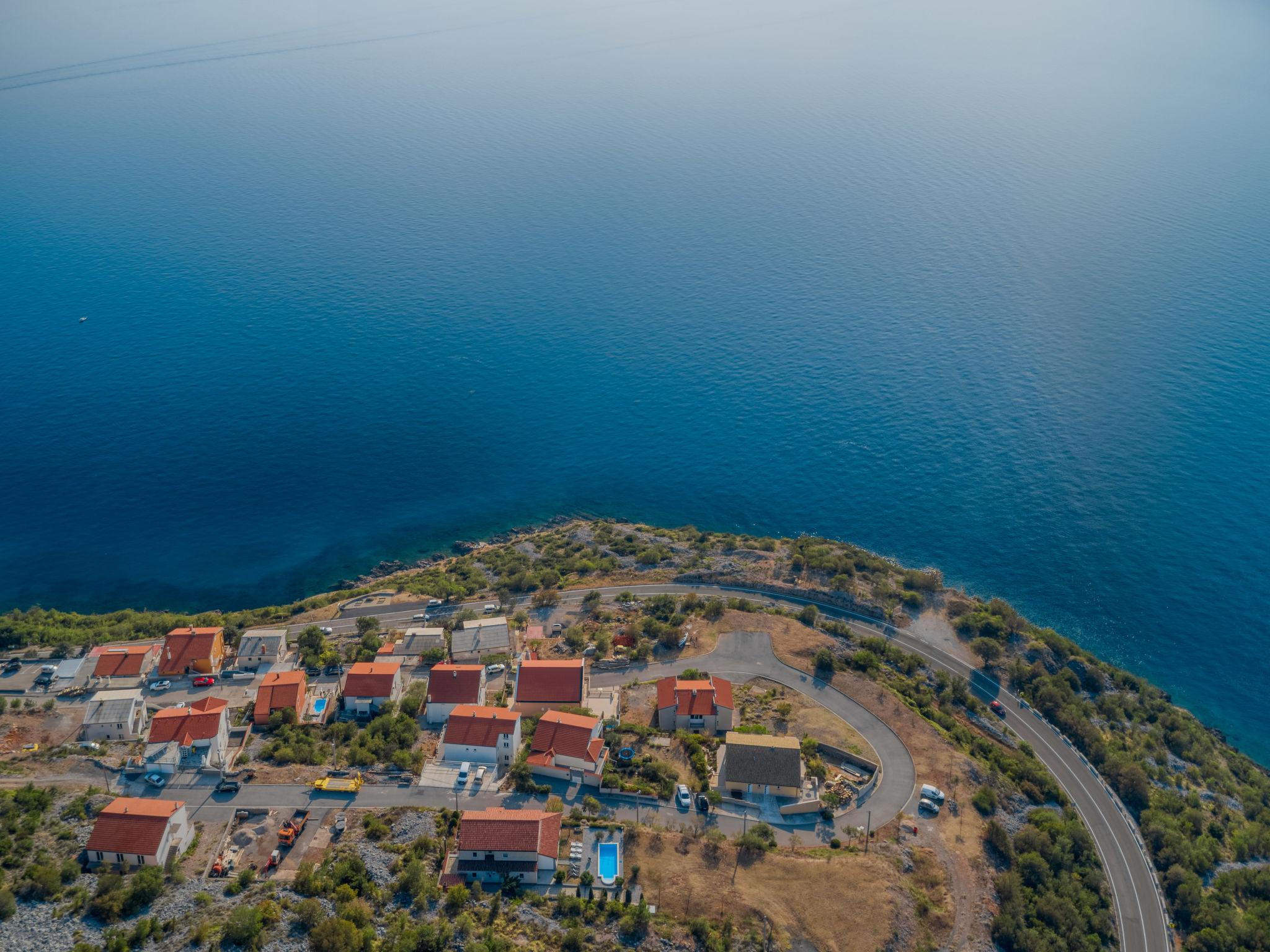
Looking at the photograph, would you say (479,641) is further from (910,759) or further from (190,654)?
(910,759)

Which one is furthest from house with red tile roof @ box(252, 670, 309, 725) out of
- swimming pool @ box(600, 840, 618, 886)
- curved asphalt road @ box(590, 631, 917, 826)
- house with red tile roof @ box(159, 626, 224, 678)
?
swimming pool @ box(600, 840, 618, 886)

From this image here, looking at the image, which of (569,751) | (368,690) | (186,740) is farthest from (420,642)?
(569,751)

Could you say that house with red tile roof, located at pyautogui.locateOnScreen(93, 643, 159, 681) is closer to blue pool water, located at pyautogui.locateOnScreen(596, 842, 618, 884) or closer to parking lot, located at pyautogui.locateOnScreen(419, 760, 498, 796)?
parking lot, located at pyautogui.locateOnScreen(419, 760, 498, 796)

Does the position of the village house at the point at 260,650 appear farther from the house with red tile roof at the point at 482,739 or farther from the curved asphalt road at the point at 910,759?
the house with red tile roof at the point at 482,739

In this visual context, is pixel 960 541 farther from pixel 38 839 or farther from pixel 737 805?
pixel 38 839

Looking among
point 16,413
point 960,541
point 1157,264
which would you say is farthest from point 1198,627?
point 16,413

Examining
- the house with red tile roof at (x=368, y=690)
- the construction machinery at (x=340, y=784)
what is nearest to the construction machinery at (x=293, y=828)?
the construction machinery at (x=340, y=784)
